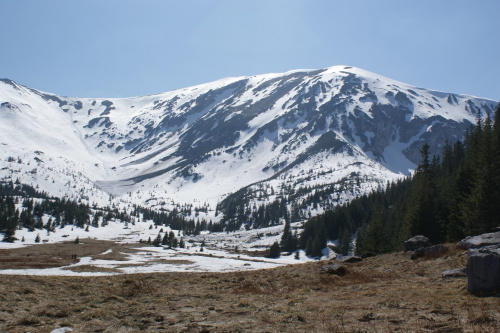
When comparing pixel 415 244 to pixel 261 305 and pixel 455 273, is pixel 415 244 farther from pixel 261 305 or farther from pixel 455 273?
pixel 261 305

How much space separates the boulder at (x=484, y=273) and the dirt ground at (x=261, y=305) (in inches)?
23.2

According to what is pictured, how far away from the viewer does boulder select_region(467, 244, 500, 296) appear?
1347 centimetres

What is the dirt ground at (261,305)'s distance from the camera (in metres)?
11.8

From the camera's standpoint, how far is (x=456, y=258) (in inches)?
917

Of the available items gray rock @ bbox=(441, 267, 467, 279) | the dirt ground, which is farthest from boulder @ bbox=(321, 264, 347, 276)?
gray rock @ bbox=(441, 267, 467, 279)

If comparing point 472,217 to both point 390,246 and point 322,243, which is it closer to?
point 390,246

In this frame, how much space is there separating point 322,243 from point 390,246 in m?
56.5

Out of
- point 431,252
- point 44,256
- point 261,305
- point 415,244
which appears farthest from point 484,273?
point 44,256

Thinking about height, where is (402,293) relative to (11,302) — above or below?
above

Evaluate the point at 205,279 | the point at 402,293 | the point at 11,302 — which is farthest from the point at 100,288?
the point at 402,293

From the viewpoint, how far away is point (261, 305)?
1591 cm

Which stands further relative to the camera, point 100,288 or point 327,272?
point 327,272

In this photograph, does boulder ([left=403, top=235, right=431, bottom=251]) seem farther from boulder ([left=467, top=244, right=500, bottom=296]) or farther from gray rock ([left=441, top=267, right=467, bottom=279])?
boulder ([left=467, top=244, right=500, bottom=296])

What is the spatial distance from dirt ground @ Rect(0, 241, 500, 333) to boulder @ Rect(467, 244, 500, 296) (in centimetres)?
59
